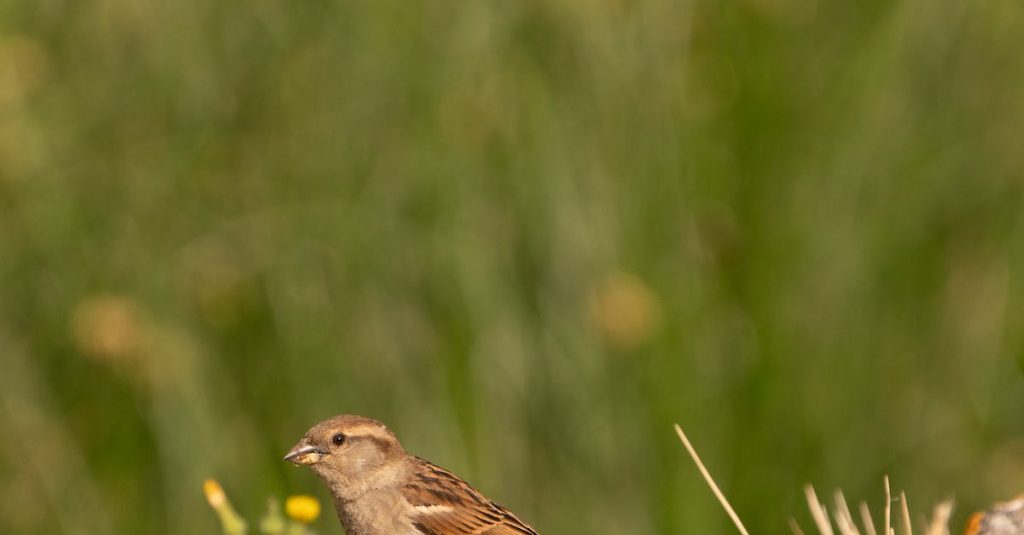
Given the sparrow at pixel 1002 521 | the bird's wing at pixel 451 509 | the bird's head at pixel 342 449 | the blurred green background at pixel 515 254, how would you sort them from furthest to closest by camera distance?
1. the blurred green background at pixel 515 254
2. the bird's wing at pixel 451 509
3. the bird's head at pixel 342 449
4. the sparrow at pixel 1002 521

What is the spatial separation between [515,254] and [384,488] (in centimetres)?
239

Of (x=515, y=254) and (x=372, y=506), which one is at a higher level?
(x=515, y=254)

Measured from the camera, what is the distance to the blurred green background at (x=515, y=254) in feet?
16.2

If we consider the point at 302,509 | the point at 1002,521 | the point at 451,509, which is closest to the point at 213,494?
the point at 302,509

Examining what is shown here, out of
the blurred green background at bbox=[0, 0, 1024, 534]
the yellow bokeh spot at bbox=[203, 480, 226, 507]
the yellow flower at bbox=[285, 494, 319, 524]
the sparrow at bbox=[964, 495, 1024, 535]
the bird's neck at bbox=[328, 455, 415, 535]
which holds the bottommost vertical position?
the sparrow at bbox=[964, 495, 1024, 535]

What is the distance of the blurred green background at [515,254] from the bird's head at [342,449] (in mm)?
2082

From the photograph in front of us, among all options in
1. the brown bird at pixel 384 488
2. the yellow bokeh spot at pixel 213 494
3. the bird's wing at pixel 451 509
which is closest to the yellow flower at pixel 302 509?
the yellow bokeh spot at pixel 213 494

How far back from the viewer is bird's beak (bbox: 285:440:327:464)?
2.76 meters

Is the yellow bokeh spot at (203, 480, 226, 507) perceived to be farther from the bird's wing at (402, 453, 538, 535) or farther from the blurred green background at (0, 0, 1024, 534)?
the blurred green background at (0, 0, 1024, 534)

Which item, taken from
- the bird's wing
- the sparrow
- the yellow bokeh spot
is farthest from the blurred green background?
the yellow bokeh spot

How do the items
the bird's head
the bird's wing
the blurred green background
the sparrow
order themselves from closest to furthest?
the sparrow → the bird's head → the bird's wing → the blurred green background

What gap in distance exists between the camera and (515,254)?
5160 mm

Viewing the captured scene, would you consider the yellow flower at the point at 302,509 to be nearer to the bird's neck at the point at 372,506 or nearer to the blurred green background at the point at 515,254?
the bird's neck at the point at 372,506

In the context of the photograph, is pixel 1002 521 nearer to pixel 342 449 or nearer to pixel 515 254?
pixel 342 449
